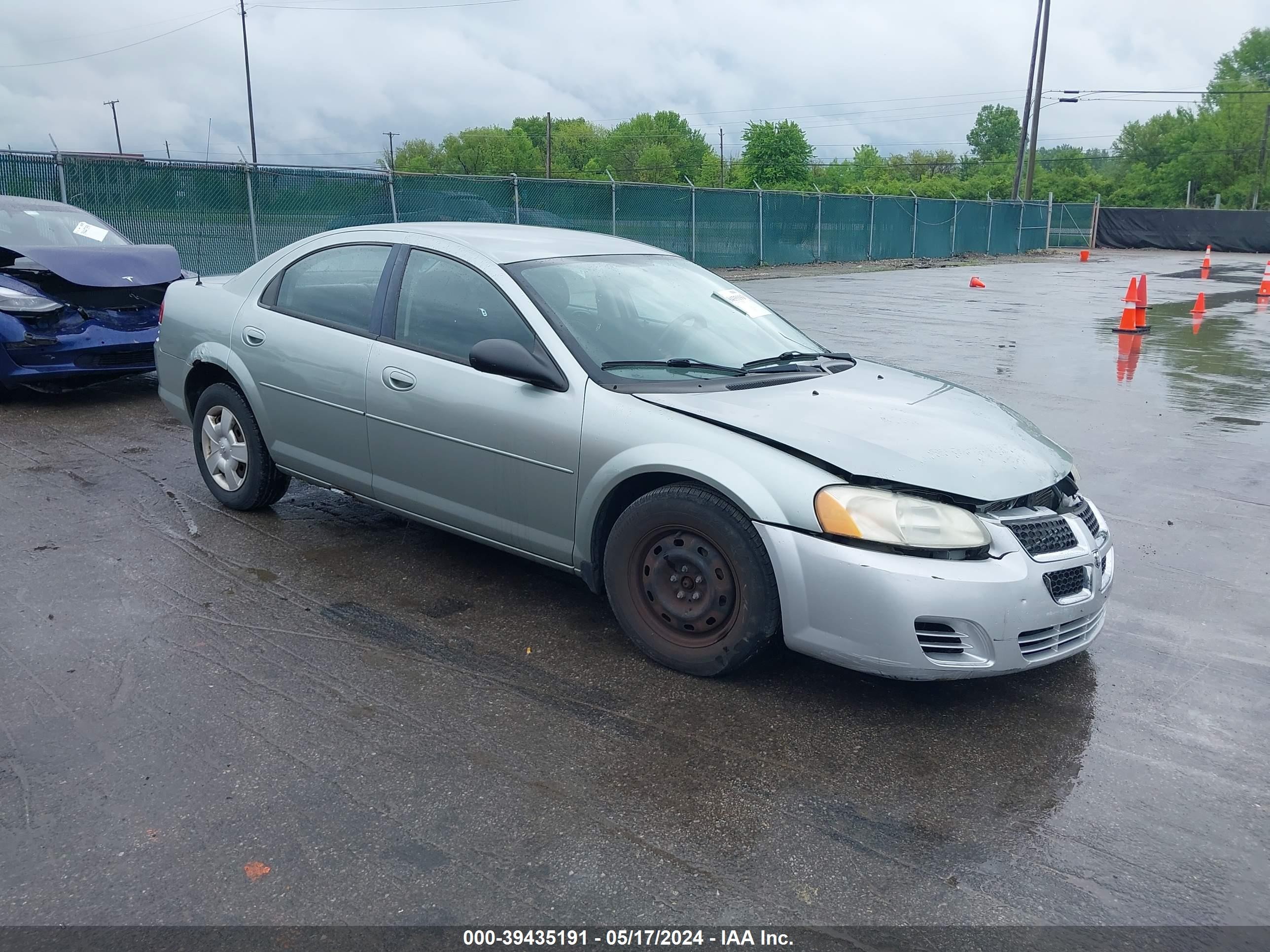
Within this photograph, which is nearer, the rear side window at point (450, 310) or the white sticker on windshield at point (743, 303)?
the rear side window at point (450, 310)

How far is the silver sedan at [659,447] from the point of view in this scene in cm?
350

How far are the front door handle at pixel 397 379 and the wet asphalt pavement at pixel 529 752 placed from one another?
0.89 meters

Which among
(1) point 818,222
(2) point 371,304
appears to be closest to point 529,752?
(2) point 371,304

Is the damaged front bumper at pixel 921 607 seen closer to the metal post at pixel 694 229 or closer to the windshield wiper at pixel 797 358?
the windshield wiper at pixel 797 358

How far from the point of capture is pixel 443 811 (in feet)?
9.89

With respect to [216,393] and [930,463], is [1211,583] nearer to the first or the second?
[930,463]

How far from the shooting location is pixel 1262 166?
8406cm

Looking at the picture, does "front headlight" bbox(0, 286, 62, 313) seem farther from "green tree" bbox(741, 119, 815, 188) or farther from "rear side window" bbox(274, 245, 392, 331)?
"green tree" bbox(741, 119, 815, 188)

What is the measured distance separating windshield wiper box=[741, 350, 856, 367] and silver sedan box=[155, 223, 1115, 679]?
0.02m

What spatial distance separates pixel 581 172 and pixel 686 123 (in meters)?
16.7

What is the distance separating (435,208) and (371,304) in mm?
15522

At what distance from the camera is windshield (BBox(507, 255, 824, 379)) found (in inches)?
170

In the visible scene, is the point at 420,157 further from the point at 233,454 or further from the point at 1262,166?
the point at 233,454

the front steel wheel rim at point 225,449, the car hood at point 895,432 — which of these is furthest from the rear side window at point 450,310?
the front steel wheel rim at point 225,449
